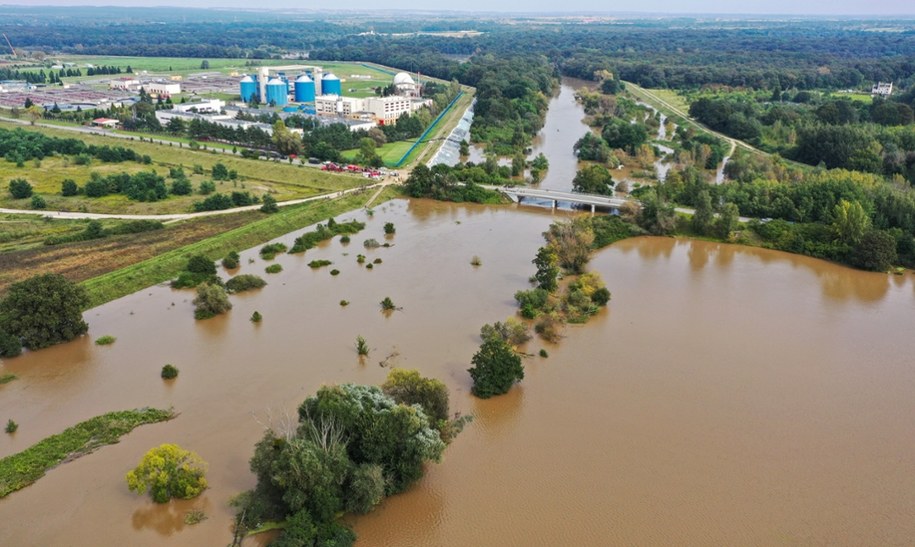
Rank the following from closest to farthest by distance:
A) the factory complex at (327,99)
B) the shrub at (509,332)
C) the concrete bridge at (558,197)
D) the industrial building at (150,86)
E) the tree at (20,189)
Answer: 1. the shrub at (509,332)
2. the concrete bridge at (558,197)
3. the tree at (20,189)
4. the factory complex at (327,99)
5. the industrial building at (150,86)

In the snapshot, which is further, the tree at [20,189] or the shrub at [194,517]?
the tree at [20,189]

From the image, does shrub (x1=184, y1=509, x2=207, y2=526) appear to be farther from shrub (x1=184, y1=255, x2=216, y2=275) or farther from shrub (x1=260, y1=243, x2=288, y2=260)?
shrub (x1=260, y1=243, x2=288, y2=260)

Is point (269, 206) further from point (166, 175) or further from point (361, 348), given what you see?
point (361, 348)

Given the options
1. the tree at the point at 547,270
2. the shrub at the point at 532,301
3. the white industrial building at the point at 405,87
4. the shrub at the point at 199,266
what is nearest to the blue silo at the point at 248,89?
the white industrial building at the point at 405,87

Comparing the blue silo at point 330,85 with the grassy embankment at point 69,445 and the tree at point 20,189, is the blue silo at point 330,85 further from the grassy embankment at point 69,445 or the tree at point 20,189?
the grassy embankment at point 69,445

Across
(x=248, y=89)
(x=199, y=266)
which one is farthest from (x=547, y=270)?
(x=248, y=89)

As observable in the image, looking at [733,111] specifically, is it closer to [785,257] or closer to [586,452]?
[785,257]
